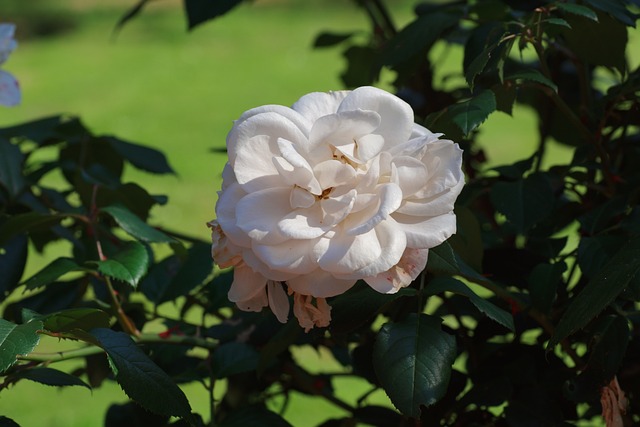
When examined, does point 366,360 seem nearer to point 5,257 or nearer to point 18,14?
point 5,257

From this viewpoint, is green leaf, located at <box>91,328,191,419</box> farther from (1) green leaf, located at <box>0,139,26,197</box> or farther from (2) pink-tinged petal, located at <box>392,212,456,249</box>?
(1) green leaf, located at <box>0,139,26,197</box>

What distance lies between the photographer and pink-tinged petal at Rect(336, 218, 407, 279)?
0.60m

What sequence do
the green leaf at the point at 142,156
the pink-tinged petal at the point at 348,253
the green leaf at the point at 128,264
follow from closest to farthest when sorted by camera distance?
the pink-tinged petal at the point at 348,253 → the green leaf at the point at 128,264 → the green leaf at the point at 142,156

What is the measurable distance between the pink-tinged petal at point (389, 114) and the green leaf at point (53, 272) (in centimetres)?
30

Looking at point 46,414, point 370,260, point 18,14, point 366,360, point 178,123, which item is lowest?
point 18,14

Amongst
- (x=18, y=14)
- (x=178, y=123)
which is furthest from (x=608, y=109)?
(x=18, y=14)

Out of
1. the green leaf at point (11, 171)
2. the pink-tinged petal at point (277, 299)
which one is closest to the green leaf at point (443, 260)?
the pink-tinged petal at point (277, 299)

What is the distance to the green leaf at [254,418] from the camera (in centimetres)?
84

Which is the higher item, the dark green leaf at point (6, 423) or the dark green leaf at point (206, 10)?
the dark green leaf at point (206, 10)

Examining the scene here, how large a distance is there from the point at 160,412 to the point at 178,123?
3.70 metres

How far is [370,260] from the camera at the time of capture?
60 cm

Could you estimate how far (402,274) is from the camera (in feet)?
2.06

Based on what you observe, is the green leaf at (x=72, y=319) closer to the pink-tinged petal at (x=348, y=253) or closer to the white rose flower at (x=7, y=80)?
the pink-tinged petal at (x=348, y=253)

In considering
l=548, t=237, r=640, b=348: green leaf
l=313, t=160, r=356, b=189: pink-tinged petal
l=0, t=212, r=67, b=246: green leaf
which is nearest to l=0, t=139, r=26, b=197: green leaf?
l=0, t=212, r=67, b=246: green leaf
